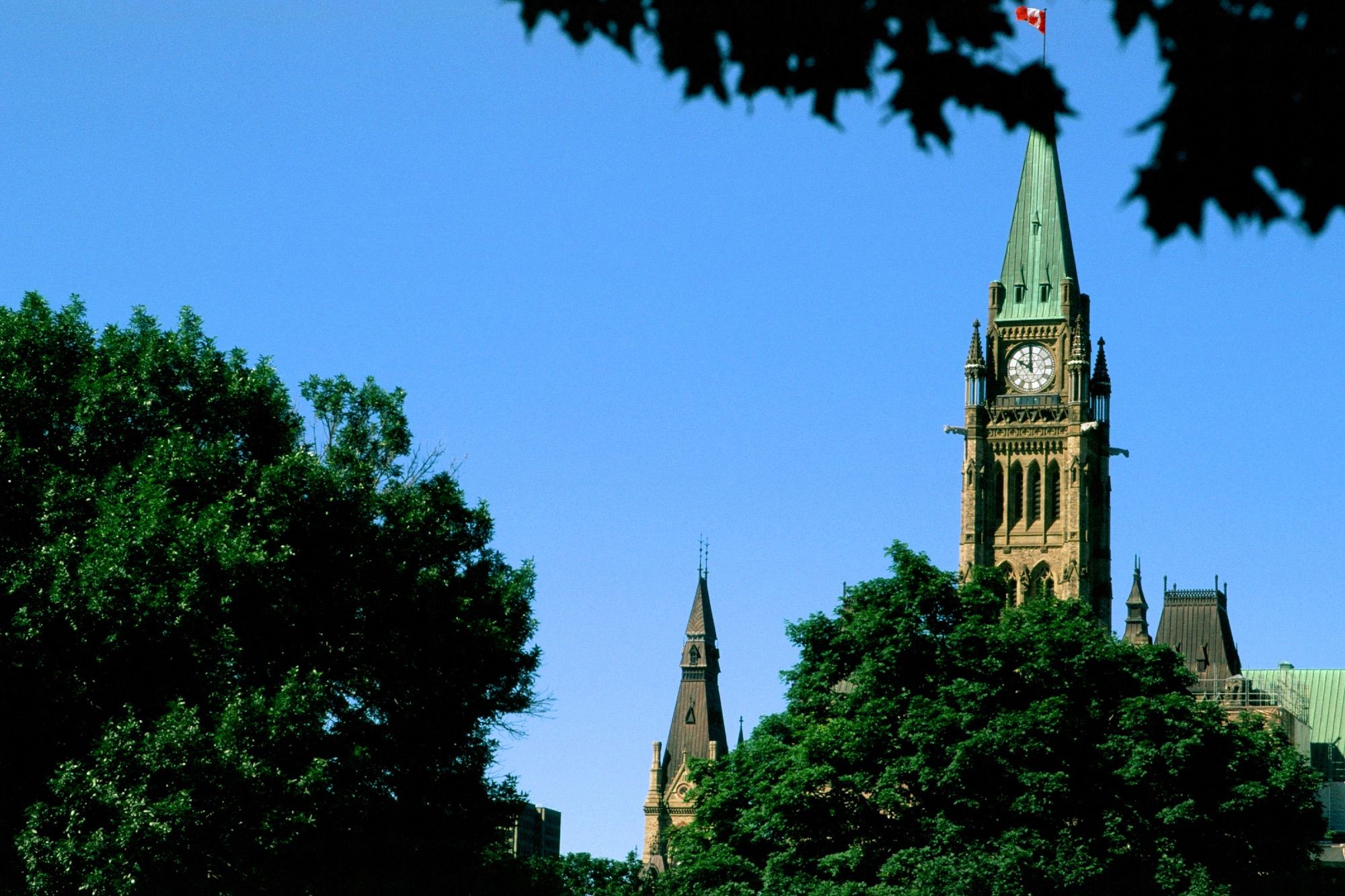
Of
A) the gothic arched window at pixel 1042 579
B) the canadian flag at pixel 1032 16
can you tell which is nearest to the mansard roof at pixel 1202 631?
the gothic arched window at pixel 1042 579

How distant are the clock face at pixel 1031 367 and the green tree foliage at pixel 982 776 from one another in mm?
70332

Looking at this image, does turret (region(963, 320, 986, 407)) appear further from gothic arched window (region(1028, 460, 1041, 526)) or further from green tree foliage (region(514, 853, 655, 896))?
green tree foliage (region(514, 853, 655, 896))

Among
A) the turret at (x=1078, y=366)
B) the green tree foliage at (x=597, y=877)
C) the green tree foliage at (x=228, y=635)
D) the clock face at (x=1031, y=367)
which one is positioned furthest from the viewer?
the clock face at (x=1031, y=367)

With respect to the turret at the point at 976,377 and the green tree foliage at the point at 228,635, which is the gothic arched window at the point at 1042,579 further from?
the green tree foliage at the point at 228,635

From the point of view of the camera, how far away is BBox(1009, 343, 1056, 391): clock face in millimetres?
120562

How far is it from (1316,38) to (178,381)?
3435cm

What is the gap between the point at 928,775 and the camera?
44.7 meters

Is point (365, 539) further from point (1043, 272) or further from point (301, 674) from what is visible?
point (1043, 272)

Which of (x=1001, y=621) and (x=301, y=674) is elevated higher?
(x=1001, y=621)

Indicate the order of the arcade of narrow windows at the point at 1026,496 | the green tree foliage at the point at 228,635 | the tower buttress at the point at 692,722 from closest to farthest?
the green tree foliage at the point at 228,635
the arcade of narrow windows at the point at 1026,496
the tower buttress at the point at 692,722

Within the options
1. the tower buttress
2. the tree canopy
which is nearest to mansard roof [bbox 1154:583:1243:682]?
the tower buttress

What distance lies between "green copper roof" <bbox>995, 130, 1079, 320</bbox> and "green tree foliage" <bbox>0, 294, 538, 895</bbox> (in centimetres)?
8351

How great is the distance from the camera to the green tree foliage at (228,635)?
34.4 meters

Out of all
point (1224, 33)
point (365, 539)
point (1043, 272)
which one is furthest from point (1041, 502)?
point (1224, 33)
